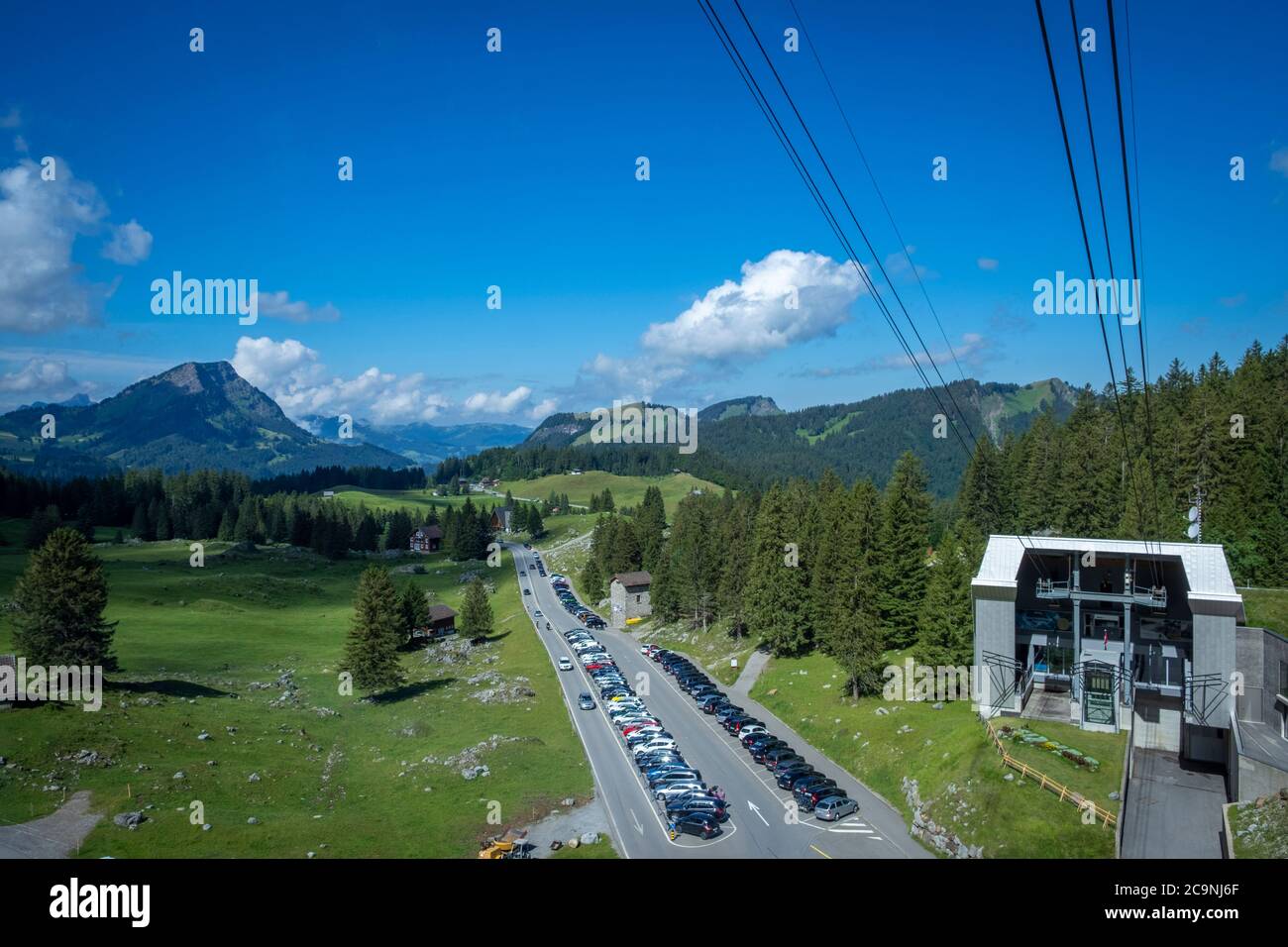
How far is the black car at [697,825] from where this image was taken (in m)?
32.0

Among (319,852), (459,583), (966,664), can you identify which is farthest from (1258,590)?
(459,583)

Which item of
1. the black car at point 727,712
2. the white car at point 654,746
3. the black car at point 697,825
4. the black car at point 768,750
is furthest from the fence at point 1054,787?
the black car at point 727,712

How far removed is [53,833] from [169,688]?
81.7 ft

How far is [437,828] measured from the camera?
112 ft

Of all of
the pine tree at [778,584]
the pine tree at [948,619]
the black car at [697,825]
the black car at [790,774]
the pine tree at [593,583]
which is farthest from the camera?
the pine tree at [593,583]

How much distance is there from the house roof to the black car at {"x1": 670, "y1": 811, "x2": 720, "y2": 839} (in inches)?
701

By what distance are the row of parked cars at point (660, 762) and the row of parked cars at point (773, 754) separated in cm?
360

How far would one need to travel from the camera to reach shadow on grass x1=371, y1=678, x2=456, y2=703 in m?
61.7

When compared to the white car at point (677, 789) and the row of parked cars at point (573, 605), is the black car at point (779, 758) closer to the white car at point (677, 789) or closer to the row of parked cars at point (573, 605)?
the white car at point (677, 789)

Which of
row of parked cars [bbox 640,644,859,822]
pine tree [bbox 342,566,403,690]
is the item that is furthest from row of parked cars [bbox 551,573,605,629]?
pine tree [bbox 342,566,403,690]

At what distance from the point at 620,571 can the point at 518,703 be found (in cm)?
4828

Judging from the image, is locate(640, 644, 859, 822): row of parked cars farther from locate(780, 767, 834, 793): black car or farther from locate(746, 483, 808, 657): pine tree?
locate(746, 483, 808, 657): pine tree

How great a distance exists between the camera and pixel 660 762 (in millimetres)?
40688
